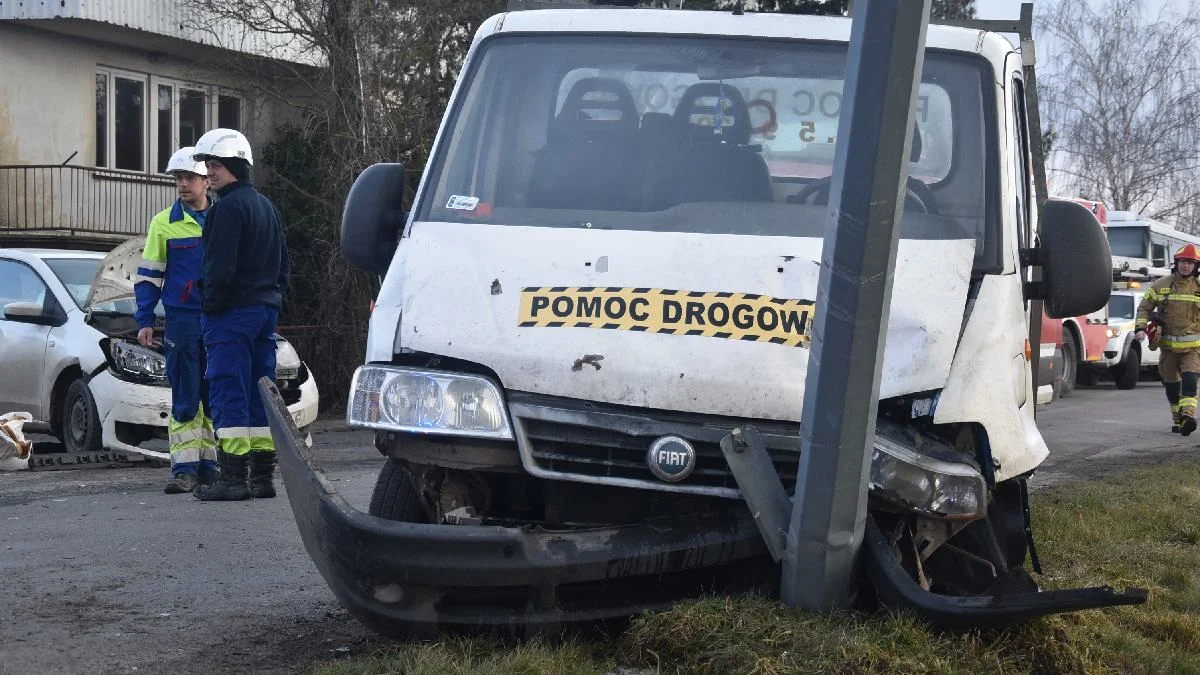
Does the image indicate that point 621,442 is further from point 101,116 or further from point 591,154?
point 101,116

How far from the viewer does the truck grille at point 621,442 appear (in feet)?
13.3

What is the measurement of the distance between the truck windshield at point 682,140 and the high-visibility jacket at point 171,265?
3.85m

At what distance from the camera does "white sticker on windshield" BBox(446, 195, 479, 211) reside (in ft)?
15.9

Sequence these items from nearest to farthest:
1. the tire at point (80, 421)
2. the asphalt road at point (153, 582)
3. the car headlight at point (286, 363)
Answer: the asphalt road at point (153, 582)
the tire at point (80, 421)
the car headlight at point (286, 363)

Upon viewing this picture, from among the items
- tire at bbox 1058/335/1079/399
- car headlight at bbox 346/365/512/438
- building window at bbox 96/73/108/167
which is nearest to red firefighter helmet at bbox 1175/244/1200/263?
tire at bbox 1058/335/1079/399

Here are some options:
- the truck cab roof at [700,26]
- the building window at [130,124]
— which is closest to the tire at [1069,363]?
the building window at [130,124]

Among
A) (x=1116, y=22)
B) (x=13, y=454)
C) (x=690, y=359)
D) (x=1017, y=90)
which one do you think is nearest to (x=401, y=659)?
(x=690, y=359)

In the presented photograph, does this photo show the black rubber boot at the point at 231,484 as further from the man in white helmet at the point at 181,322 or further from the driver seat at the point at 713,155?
the driver seat at the point at 713,155

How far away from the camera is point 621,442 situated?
4078 millimetres

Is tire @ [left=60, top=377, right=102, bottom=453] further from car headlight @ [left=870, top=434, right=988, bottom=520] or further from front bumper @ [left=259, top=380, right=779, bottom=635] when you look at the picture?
car headlight @ [left=870, top=434, right=988, bottom=520]

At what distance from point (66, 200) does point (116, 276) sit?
12.3 metres

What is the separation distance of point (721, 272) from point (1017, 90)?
1.95m

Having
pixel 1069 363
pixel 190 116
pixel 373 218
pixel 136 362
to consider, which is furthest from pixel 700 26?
pixel 190 116

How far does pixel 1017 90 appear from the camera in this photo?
5.65 m
